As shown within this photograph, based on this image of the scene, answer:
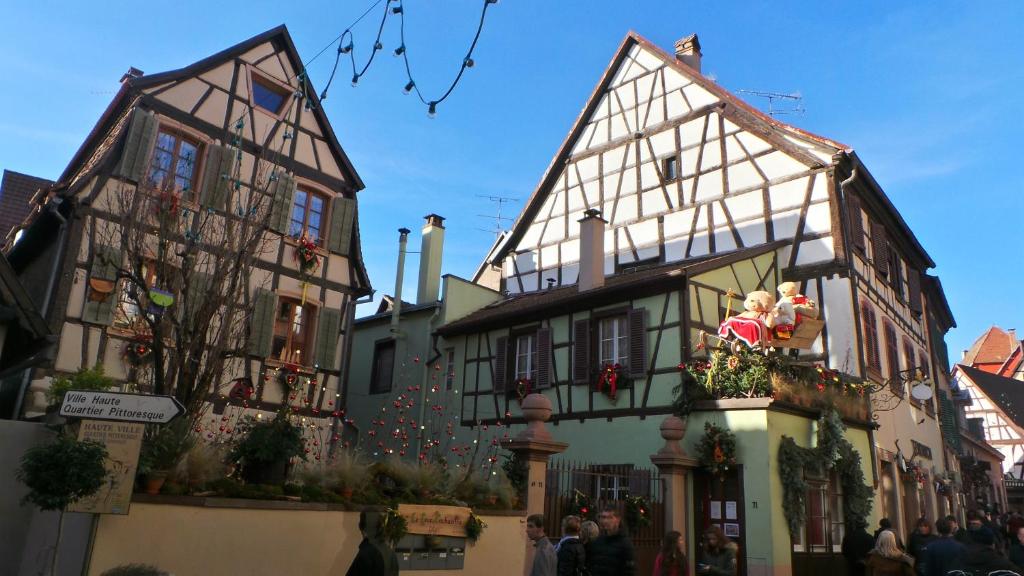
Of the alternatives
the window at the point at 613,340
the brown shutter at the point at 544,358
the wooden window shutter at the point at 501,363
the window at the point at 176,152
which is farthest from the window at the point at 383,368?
the window at the point at 176,152

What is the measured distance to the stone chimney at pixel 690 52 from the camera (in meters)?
22.1

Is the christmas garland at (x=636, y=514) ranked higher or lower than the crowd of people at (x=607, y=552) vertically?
higher

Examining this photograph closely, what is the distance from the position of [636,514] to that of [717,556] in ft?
15.9

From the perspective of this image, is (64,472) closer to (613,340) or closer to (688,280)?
(688,280)

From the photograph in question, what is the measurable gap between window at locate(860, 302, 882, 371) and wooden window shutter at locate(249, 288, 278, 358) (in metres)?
12.1

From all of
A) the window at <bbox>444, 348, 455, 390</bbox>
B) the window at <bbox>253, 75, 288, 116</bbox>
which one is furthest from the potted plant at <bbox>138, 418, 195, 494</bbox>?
the window at <bbox>444, 348, 455, 390</bbox>

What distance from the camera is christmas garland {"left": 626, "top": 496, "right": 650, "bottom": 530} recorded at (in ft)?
41.0

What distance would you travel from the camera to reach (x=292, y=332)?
15.0 metres

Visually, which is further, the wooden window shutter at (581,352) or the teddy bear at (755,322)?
the wooden window shutter at (581,352)

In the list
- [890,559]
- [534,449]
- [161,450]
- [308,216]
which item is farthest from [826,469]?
[161,450]

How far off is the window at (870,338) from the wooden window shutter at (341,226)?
11.0m

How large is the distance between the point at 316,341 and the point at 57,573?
29.7 feet

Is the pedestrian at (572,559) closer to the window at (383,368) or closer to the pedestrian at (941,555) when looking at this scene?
the pedestrian at (941,555)

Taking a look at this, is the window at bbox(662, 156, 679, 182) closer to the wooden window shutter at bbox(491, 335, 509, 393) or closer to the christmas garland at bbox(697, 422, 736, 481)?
the wooden window shutter at bbox(491, 335, 509, 393)
